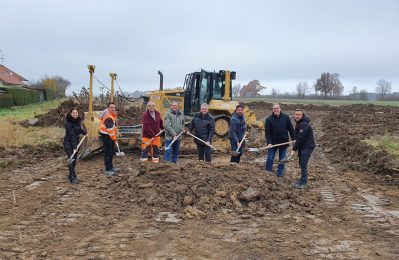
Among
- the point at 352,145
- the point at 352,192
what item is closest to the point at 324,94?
the point at 352,145

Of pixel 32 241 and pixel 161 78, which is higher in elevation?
pixel 161 78

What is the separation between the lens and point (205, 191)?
6570 millimetres

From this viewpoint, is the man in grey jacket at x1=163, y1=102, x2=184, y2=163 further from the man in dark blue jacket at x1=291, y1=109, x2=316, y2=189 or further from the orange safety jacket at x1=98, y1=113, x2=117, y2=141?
the man in dark blue jacket at x1=291, y1=109, x2=316, y2=189

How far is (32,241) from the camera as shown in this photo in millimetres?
4773

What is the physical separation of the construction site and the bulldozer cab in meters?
3.84

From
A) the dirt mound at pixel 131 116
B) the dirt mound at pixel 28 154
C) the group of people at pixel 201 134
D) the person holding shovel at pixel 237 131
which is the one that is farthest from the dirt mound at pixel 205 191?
the dirt mound at pixel 131 116

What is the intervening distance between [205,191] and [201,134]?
6.74ft

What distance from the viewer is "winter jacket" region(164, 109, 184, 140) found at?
8.53 meters

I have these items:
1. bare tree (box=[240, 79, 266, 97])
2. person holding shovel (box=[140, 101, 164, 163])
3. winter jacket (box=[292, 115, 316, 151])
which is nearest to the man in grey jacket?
person holding shovel (box=[140, 101, 164, 163])

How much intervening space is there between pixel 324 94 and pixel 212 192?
265 feet

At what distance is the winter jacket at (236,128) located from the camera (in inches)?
327

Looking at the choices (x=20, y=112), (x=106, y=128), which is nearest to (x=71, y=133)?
(x=106, y=128)

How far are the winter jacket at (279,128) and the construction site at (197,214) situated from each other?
884 mm

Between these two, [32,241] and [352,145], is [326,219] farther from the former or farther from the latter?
[352,145]
